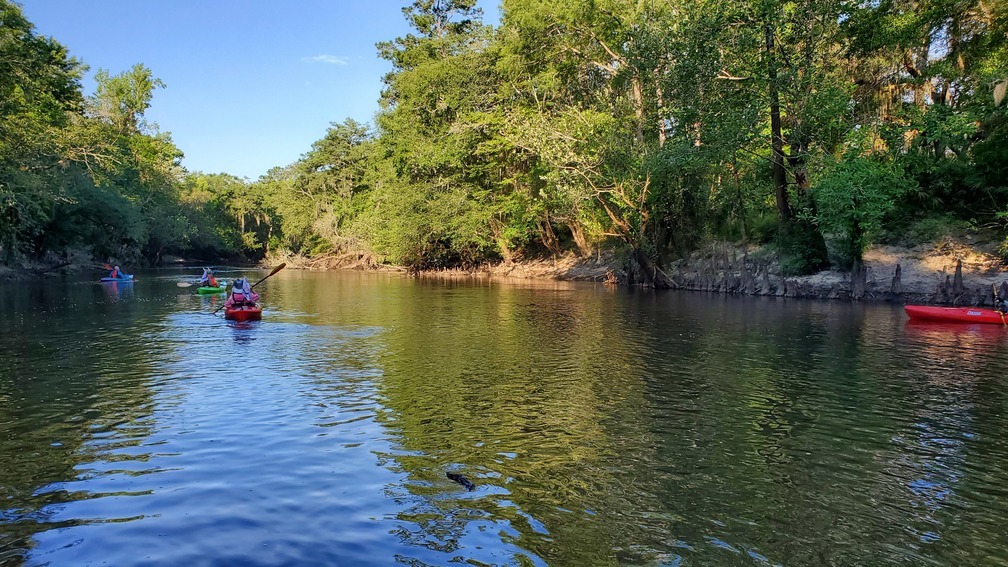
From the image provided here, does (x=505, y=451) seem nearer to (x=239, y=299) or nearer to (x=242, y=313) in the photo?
(x=242, y=313)

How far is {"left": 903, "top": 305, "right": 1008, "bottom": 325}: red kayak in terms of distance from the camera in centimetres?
2245

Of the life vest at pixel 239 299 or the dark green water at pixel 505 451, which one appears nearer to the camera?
the dark green water at pixel 505 451

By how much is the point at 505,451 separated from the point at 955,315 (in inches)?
821

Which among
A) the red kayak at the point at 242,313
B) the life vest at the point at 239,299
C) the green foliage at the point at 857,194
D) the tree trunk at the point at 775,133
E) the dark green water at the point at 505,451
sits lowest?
the dark green water at the point at 505,451

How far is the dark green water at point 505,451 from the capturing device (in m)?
6.68

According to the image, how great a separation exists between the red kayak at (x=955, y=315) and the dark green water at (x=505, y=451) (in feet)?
11.2

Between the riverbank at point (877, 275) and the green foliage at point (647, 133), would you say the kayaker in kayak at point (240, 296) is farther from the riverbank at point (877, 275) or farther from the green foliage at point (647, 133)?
the riverbank at point (877, 275)

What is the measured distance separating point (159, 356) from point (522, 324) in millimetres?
11817

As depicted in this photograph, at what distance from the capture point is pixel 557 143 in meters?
39.2

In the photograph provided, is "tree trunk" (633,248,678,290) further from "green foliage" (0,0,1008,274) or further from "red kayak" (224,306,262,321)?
"red kayak" (224,306,262,321)

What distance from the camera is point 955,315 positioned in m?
23.0

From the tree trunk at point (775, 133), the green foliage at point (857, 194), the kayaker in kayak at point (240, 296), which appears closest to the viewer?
the kayaker in kayak at point (240, 296)

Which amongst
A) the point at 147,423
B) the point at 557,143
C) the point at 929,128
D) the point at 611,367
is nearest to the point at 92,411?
the point at 147,423

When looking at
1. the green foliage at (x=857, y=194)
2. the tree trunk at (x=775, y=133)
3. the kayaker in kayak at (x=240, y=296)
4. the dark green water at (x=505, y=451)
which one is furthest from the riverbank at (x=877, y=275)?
the kayaker in kayak at (x=240, y=296)
